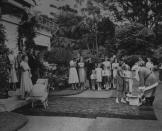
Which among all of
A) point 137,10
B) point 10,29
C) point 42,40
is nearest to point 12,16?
point 10,29

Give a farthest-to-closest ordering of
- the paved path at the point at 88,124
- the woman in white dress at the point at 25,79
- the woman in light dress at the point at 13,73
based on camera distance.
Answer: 1. the woman in light dress at the point at 13,73
2. the woman in white dress at the point at 25,79
3. the paved path at the point at 88,124

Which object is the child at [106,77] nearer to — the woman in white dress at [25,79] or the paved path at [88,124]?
the woman in white dress at [25,79]

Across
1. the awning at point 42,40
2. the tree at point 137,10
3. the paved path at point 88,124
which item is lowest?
the paved path at point 88,124

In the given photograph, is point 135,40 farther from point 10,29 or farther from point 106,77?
point 10,29

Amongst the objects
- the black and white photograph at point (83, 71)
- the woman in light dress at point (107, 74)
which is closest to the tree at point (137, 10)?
the black and white photograph at point (83, 71)

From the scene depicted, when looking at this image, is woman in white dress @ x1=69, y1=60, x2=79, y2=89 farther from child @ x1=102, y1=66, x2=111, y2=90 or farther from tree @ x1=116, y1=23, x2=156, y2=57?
tree @ x1=116, y1=23, x2=156, y2=57

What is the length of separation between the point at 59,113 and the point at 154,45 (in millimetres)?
18475

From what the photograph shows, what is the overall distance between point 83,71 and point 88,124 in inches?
300

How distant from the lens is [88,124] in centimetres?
752

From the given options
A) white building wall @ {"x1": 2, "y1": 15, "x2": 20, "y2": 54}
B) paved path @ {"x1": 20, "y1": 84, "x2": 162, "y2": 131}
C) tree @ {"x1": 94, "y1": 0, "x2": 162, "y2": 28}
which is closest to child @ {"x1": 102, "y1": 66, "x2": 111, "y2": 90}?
white building wall @ {"x1": 2, "y1": 15, "x2": 20, "y2": 54}

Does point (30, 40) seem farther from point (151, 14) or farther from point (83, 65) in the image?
point (151, 14)

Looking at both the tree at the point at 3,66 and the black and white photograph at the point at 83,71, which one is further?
the tree at the point at 3,66

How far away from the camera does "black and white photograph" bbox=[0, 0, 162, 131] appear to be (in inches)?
318

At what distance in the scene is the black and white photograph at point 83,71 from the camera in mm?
8078
